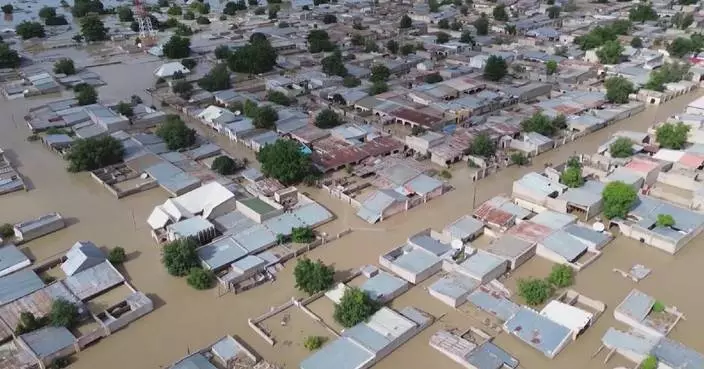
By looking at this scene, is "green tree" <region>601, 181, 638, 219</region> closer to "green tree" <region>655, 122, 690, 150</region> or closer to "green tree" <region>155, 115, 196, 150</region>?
"green tree" <region>655, 122, 690, 150</region>

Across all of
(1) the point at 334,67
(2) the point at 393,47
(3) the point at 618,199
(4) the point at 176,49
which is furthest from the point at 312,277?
(4) the point at 176,49

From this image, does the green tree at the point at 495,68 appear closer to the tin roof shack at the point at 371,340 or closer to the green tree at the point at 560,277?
the green tree at the point at 560,277

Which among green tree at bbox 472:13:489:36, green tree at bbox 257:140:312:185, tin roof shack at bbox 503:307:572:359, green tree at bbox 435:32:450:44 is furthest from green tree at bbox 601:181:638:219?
green tree at bbox 472:13:489:36

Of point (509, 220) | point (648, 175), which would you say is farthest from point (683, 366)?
point (648, 175)

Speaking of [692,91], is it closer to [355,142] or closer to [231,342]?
[355,142]

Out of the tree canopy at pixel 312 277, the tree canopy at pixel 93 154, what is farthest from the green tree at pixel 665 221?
the tree canopy at pixel 93 154

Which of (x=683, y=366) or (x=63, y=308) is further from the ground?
(x=63, y=308)
